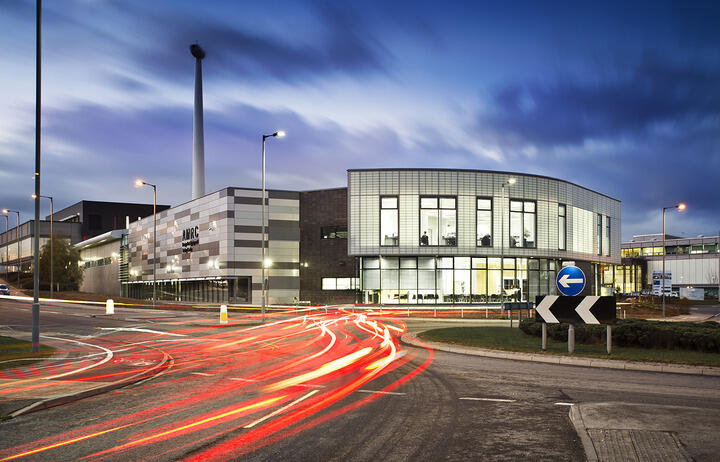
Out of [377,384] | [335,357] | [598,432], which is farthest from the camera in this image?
[335,357]

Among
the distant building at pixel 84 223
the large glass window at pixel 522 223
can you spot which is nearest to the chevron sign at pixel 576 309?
the large glass window at pixel 522 223

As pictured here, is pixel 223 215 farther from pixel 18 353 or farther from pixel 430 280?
pixel 18 353

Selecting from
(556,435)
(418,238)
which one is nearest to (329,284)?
(418,238)

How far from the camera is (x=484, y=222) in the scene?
171 feet

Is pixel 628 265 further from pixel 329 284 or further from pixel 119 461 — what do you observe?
pixel 119 461

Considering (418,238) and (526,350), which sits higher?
(418,238)

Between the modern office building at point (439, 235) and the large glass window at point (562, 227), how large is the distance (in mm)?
3480

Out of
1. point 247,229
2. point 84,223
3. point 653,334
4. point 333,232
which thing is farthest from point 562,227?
point 84,223

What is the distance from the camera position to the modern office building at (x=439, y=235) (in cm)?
5119

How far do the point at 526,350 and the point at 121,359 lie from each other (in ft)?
38.2

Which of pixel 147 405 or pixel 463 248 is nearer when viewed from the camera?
pixel 147 405

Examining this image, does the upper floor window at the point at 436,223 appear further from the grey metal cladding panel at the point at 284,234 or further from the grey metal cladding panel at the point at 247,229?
the grey metal cladding panel at the point at 247,229

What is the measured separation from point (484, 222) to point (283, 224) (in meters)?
21.8

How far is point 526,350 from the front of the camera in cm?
1531
